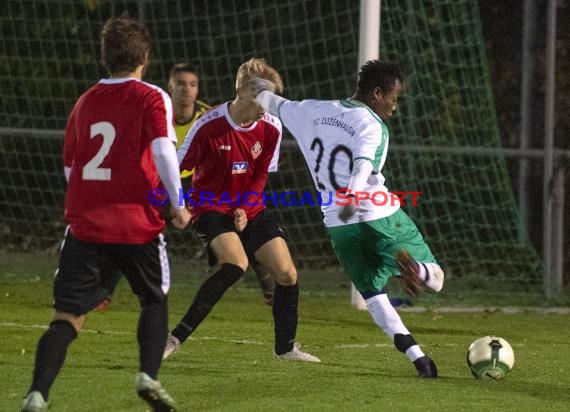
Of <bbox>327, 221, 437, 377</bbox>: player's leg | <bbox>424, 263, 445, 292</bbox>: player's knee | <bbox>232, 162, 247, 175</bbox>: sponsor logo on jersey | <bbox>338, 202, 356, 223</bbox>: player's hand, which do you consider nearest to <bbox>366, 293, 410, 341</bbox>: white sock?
<bbox>327, 221, 437, 377</bbox>: player's leg

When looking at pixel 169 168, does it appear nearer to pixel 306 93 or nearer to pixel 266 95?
pixel 266 95

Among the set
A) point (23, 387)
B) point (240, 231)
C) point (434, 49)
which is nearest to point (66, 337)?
point (23, 387)

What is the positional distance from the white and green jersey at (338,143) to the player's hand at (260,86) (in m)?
0.22

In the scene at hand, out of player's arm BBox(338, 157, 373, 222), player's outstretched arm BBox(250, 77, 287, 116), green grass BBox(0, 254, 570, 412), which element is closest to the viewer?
green grass BBox(0, 254, 570, 412)

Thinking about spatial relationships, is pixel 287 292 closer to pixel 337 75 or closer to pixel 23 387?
pixel 23 387

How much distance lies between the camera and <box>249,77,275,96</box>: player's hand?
23.8 feet

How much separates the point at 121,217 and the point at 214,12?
851 centimetres

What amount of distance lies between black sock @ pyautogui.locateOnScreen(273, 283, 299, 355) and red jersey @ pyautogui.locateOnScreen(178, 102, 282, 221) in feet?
1.62

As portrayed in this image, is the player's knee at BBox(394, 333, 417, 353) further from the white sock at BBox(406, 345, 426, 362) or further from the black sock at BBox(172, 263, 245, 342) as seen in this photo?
the black sock at BBox(172, 263, 245, 342)

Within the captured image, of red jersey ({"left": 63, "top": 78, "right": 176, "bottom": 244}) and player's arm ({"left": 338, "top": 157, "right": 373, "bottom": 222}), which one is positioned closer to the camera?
red jersey ({"left": 63, "top": 78, "right": 176, "bottom": 244})

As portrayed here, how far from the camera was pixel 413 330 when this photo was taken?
31.3ft

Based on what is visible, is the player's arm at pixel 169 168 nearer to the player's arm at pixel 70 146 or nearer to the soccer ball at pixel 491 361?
the player's arm at pixel 70 146

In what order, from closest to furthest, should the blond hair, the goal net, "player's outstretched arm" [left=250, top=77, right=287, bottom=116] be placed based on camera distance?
"player's outstretched arm" [left=250, top=77, right=287, bottom=116] → the blond hair → the goal net

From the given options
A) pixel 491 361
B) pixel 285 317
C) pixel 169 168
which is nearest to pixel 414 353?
pixel 491 361
